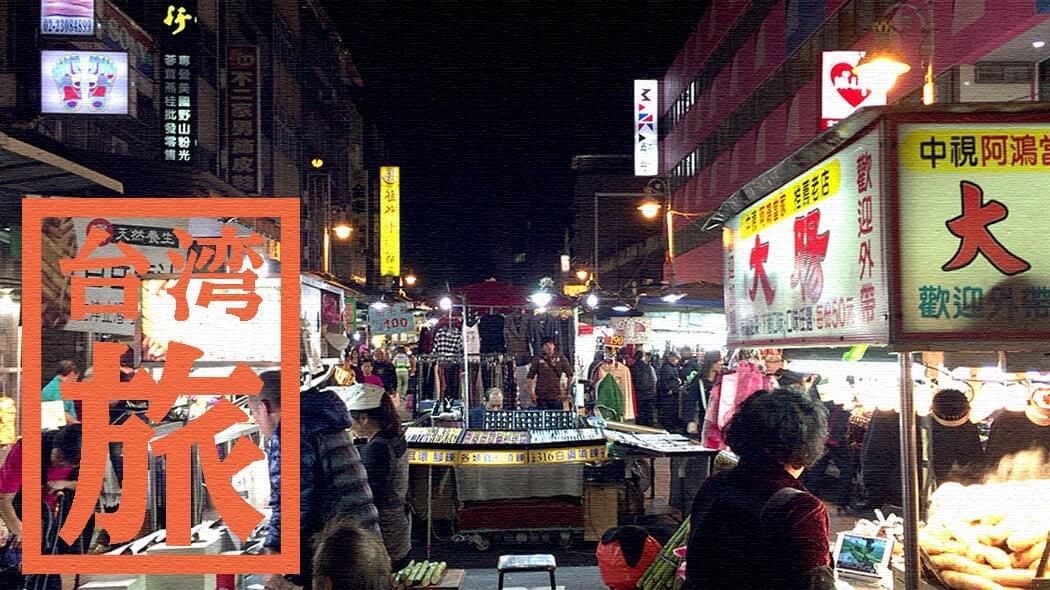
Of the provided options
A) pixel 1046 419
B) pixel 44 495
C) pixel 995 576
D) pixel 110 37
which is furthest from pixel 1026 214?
pixel 110 37

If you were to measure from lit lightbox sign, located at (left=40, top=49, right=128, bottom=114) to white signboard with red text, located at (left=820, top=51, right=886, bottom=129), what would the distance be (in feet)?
33.6

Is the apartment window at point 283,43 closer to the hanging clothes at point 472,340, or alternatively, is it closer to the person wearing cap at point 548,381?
the person wearing cap at point 548,381

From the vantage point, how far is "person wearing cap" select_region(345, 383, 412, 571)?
20.3ft

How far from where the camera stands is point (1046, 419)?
16.7 ft

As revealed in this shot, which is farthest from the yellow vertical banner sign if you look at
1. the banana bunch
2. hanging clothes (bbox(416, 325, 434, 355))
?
the banana bunch

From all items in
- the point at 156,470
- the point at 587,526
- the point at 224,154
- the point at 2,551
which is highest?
the point at 224,154

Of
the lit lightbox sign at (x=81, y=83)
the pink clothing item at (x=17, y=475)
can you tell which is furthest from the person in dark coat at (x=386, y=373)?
the pink clothing item at (x=17, y=475)

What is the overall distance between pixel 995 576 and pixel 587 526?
667 cm

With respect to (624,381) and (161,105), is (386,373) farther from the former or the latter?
(161,105)

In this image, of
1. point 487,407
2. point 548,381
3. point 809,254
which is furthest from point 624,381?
point 809,254

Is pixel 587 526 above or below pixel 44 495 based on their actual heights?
below

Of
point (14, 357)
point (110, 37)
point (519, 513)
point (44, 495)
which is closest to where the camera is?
point (44, 495)

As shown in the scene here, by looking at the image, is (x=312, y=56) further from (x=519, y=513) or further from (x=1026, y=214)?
(x=1026, y=214)
